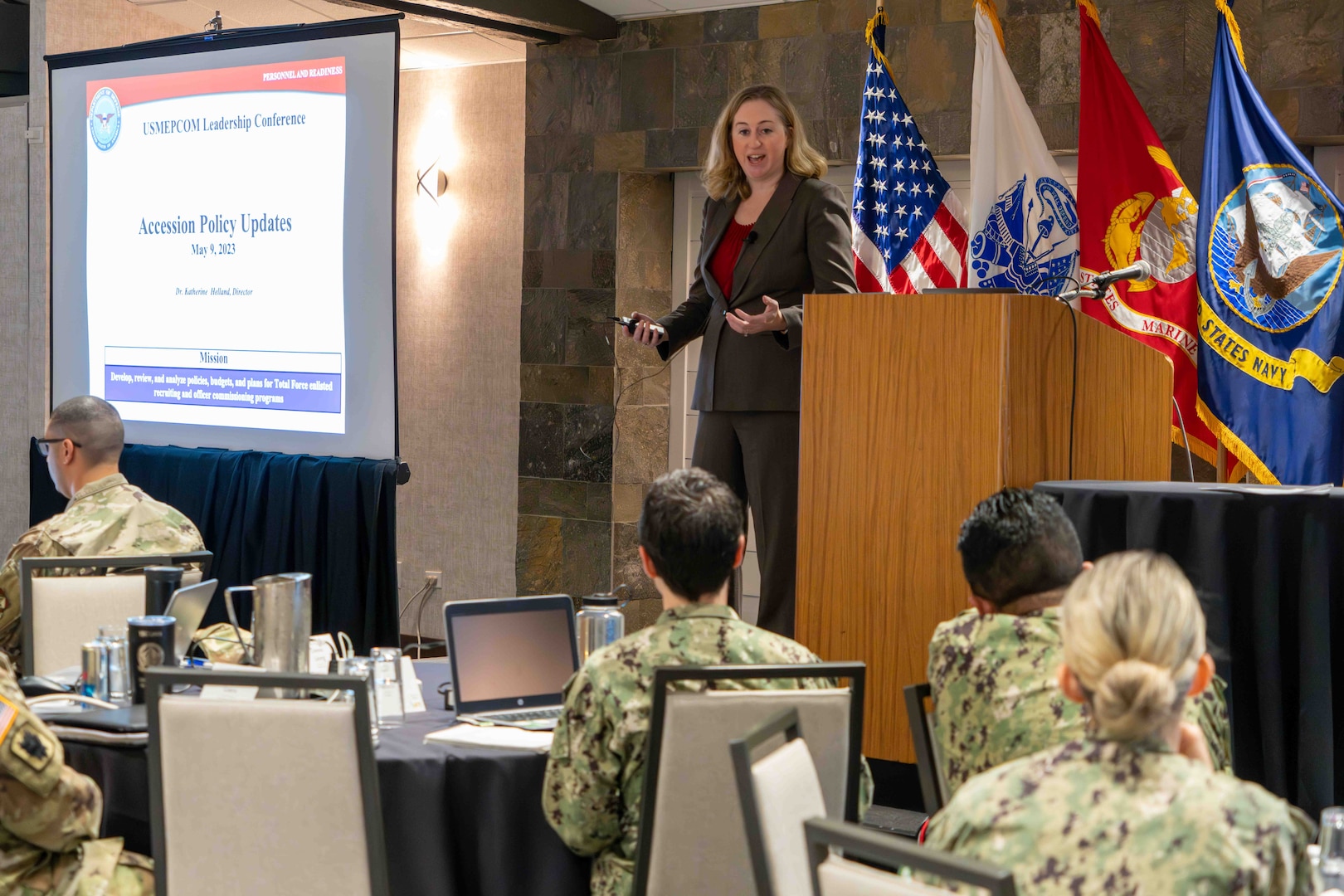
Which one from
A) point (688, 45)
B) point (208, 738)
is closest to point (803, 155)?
point (688, 45)

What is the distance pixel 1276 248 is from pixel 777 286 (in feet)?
4.80

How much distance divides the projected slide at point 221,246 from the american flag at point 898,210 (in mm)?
1785

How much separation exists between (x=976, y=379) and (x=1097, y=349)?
0.58m

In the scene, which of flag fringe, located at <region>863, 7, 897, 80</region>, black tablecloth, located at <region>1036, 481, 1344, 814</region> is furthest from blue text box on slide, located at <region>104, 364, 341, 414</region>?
black tablecloth, located at <region>1036, 481, 1344, 814</region>

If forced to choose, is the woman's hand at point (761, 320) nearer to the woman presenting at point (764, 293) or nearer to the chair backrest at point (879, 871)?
the woman presenting at point (764, 293)

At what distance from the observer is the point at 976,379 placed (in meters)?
2.98

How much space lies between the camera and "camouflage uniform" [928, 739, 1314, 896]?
49.0 inches

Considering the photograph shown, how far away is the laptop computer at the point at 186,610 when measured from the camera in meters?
2.37

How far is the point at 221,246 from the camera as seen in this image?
16.5 feet

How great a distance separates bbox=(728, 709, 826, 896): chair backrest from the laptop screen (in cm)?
65

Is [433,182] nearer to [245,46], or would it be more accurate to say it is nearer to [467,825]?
[245,46]

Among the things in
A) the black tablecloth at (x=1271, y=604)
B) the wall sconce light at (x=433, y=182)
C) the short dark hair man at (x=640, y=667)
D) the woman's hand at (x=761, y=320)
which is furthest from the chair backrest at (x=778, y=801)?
the wall sconce light at (x=433, y=182)

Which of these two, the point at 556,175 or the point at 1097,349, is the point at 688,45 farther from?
the point at 1097,349

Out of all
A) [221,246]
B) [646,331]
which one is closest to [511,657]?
[646,331]
